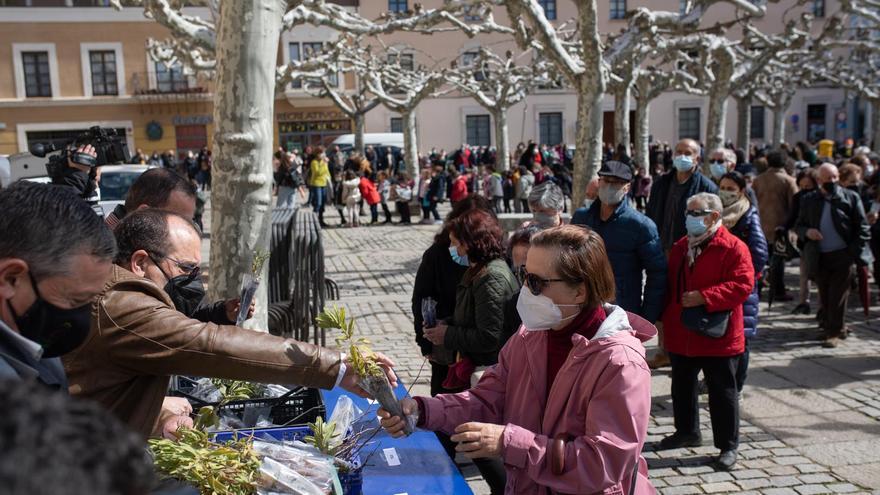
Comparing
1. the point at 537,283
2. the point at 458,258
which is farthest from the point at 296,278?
the point at 537,283


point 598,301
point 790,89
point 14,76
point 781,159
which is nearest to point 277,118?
point 14,76

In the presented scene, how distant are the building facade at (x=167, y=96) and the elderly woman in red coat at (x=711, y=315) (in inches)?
1238

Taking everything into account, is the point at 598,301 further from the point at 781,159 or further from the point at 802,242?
the point at 781,159

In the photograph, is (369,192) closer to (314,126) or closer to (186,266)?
(186,266)

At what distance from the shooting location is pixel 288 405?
3369mm

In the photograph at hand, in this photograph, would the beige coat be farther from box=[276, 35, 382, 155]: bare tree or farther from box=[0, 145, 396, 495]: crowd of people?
box=[276, 35, 382, 155]: bare tree

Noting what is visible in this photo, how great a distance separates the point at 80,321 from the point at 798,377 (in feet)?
22.4

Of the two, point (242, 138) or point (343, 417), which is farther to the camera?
point (242, 138)

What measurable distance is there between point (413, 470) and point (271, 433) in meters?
0.58

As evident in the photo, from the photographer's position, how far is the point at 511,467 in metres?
2.89

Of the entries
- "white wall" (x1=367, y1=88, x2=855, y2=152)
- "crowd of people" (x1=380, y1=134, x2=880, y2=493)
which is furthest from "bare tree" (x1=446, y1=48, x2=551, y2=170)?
"crowd of people" (x1=380, y1=134, x2=880, y2=493)

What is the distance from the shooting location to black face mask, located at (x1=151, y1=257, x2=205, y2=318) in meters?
3.25

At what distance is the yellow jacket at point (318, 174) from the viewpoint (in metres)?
20.8

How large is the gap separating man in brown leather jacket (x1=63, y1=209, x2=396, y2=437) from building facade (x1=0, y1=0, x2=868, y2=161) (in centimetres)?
3454
